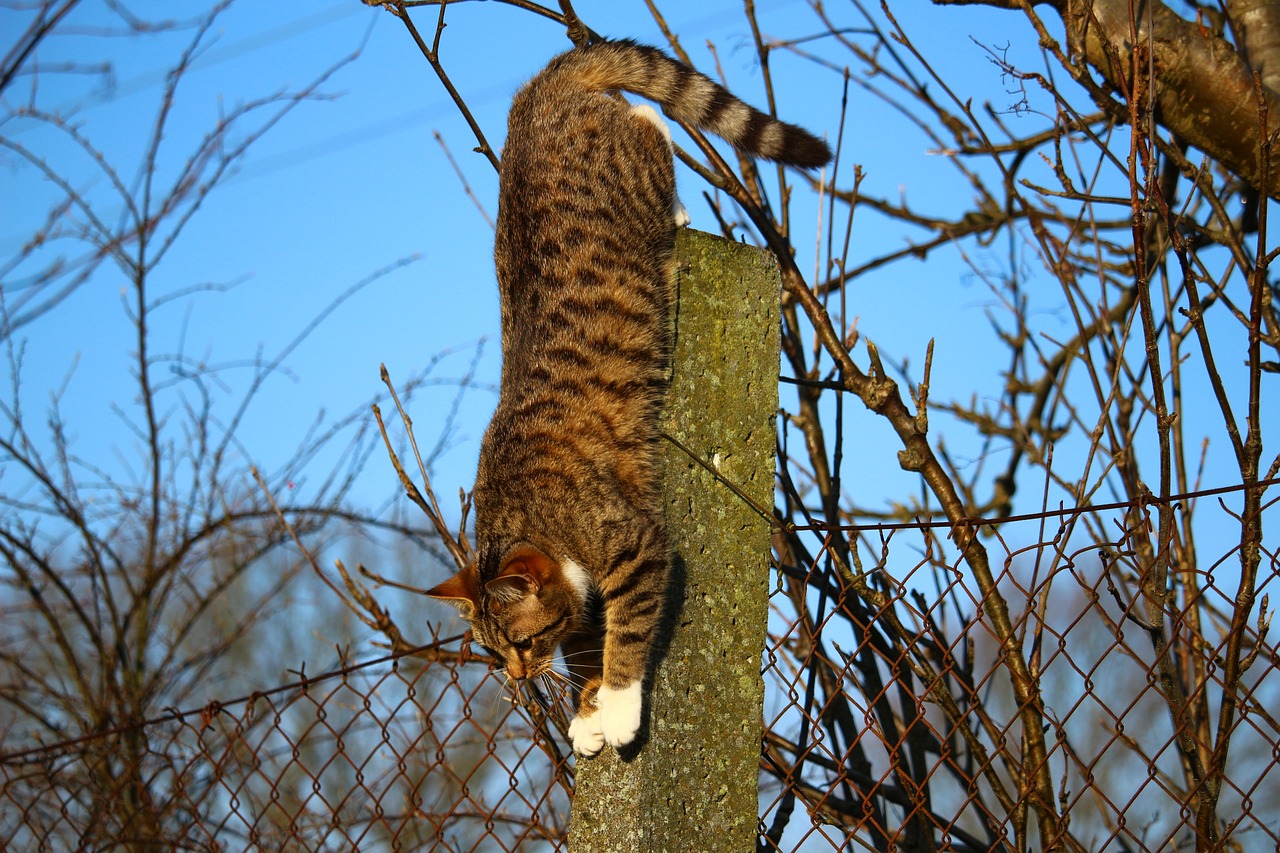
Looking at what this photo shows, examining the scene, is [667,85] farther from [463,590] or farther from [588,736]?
[588,736]

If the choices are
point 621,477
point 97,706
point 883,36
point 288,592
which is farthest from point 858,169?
point 288,592

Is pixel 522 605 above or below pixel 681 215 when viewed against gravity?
below

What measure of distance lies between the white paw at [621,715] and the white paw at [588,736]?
19 mm

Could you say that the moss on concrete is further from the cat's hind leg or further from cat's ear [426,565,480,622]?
the cat's hind leg

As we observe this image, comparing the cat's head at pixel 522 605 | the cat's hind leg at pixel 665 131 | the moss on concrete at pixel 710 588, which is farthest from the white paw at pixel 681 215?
the cat's head at pixel 522 605

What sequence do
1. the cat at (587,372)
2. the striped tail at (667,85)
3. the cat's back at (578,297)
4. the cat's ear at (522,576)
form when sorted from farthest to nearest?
1. the striped tail at (667,85)
2. the cat's back at (578,297)
3. the cat's ear at (522,576)
4. the cat at (587,372)

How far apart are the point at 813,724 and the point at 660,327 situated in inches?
36.4

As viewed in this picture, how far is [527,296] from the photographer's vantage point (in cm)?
288

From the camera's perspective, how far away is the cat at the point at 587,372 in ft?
7.17

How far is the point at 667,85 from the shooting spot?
10.6ft

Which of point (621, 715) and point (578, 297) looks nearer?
point (621, 715)

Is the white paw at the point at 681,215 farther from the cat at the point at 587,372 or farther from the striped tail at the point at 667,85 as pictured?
the striped tail at the point at 667,85

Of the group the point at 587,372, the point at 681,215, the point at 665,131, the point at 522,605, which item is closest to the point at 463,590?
the point at 522,605

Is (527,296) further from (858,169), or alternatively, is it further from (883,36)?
(883,36)
